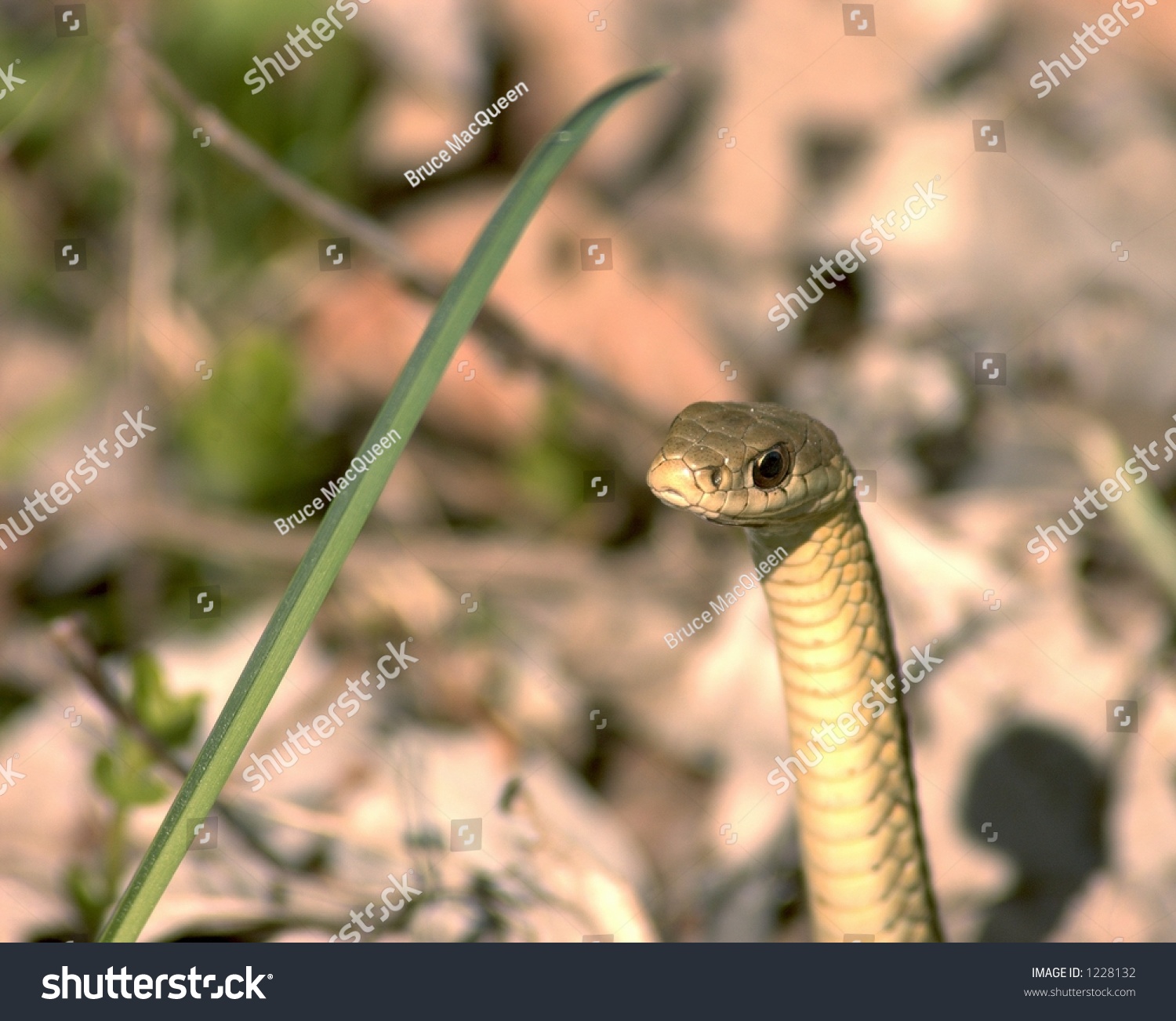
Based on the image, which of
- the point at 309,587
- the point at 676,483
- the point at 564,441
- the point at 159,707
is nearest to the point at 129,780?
the point at 159,707

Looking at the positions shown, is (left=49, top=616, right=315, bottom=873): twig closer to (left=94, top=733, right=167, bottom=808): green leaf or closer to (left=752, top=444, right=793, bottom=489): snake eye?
(left=94, top=733, right=167, bottom=808): green leaf

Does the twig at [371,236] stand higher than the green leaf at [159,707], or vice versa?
the twig at [371,236]

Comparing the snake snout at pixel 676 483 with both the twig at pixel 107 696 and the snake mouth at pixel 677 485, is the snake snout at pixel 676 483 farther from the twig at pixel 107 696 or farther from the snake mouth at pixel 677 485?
the twig at pixel 107 696

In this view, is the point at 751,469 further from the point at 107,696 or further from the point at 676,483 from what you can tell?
the point at 107,696

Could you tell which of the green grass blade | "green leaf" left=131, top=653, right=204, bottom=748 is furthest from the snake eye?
"green leaf" left=131, top=653, right=204, bottom=748

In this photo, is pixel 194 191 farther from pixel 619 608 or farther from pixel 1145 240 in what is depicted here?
pixel 1145 240

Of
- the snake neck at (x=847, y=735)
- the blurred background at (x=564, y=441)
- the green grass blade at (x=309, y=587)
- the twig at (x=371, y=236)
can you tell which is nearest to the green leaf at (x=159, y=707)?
the blurred background at (x=564, y=441)
